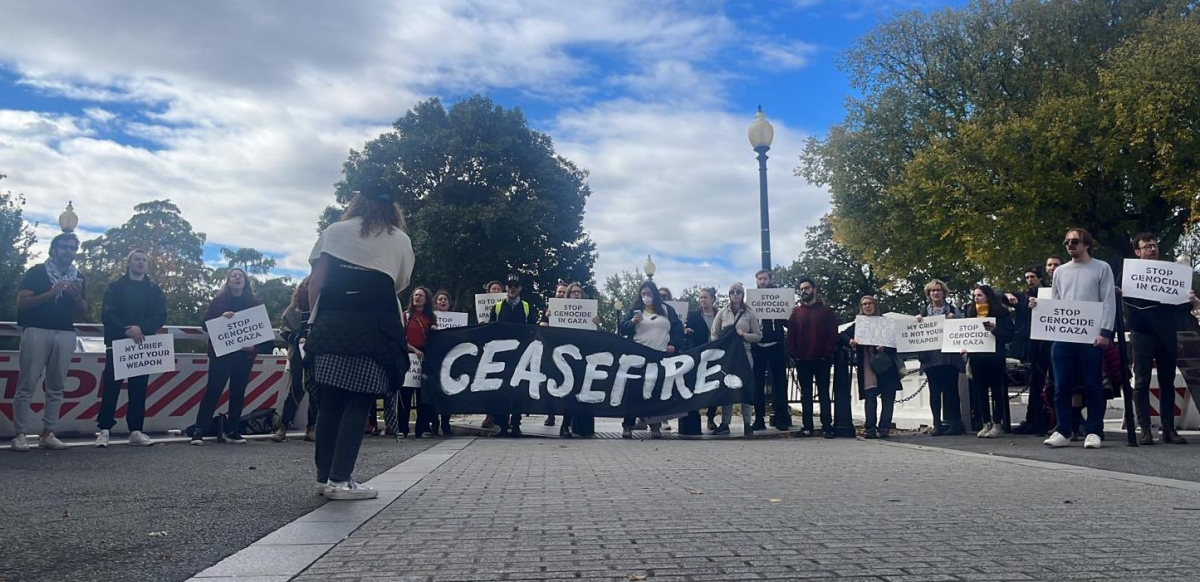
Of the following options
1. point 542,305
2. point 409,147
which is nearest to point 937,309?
point 542,305

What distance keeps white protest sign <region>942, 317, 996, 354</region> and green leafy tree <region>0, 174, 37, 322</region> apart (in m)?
48.4

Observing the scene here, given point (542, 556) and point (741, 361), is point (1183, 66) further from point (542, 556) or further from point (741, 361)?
point (542, 556)

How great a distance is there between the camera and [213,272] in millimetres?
73625

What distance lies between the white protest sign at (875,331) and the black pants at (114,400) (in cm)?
861

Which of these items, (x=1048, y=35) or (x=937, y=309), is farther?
(x=1048, y=35)

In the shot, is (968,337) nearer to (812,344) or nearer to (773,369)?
(812,344)

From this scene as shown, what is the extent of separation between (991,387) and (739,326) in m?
3.28

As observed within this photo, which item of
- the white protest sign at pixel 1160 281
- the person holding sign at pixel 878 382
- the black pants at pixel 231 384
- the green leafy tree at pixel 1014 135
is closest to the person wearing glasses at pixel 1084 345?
the white protest sign at pixel 1160 281

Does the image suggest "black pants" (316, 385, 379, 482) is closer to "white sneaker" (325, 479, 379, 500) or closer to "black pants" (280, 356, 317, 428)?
"white sneaker" (325, 479, 379, 500)

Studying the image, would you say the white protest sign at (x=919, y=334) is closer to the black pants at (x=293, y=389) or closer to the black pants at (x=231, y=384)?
the black pants at (x=293, y=389)

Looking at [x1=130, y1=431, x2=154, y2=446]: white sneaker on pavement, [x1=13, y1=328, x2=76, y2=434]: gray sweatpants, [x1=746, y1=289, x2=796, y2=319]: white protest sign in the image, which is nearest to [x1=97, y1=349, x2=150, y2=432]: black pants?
[x1=130, y1=431, x2=154, y2=446]: white sneaker on pavement

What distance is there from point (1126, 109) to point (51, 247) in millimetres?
26683

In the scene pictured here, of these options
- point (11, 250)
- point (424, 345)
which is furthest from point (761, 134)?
point (11, 250)

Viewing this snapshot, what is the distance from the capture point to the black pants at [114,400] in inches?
406
